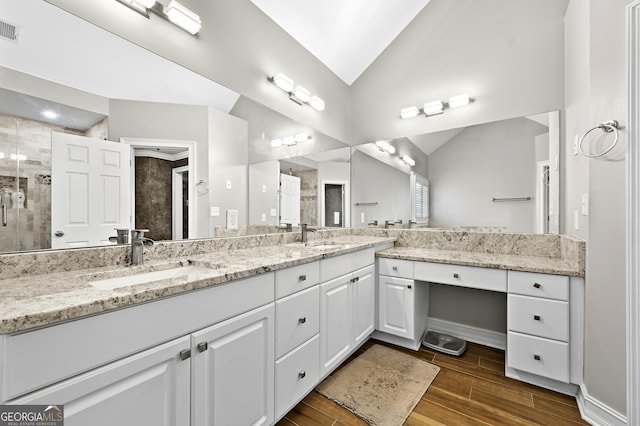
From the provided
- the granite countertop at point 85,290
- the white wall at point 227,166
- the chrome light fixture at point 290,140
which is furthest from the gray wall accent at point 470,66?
the granite countertop at point 85,290

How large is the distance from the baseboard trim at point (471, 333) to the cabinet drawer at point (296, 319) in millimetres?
1527

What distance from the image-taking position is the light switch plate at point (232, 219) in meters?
1.87

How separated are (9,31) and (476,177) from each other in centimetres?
295

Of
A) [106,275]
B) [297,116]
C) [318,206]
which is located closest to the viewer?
[106,275]

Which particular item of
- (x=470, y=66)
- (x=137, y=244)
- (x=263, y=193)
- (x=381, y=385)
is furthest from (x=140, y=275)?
(x=470, y=66)

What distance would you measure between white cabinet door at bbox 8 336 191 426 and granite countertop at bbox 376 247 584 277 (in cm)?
176

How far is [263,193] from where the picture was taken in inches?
85.7

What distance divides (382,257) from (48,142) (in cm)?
216

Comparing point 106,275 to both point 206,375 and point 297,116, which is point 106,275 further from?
point 297,116

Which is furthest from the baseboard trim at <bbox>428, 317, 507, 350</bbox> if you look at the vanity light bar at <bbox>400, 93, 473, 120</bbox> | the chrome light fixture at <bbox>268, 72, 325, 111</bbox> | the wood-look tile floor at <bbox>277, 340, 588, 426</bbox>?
the chrome light fixture at <bbox>268, 72, 325, 111</bbox>

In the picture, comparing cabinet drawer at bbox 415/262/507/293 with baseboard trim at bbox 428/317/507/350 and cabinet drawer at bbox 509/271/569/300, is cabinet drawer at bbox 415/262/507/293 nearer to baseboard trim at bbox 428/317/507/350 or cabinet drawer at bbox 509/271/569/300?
cabinet drawer at bbox 509/271/569/300

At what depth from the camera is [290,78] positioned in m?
2.55

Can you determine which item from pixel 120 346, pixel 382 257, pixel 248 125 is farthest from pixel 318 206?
pixel 120 346

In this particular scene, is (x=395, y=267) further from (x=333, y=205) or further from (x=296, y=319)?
(x=296, y=319)
